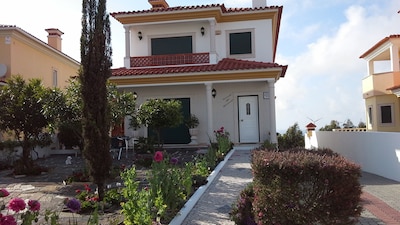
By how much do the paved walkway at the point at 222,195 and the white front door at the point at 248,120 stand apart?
601 cm

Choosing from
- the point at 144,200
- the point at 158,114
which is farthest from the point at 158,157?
the point at 158,114

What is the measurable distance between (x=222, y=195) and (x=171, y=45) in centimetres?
1296

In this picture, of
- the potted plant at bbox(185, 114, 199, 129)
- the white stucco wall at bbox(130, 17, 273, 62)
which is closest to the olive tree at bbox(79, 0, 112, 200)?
the potted plant at bbox(185, 114, 199, 129)

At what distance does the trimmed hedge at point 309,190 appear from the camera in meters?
4.12

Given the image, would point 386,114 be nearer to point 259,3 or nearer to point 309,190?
point 259,3

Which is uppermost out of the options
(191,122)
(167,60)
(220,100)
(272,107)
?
(167,60)

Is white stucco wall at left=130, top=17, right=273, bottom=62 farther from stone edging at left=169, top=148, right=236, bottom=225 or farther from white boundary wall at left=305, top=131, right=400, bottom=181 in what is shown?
stone edging at left=169, top=148, right=236, bottom=225

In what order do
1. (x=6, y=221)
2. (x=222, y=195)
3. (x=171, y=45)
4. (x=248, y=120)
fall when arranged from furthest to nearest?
(x=171, y=45), (x=248, y=120), (x=222, y=195), (x=6, y=221)

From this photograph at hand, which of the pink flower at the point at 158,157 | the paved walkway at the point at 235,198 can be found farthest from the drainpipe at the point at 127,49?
the pink flower at the point at 158,157

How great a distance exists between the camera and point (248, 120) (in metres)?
17.7

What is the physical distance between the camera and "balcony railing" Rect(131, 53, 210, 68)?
58.7ft

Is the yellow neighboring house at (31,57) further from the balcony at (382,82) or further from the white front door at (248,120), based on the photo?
the balcony at (382,82)

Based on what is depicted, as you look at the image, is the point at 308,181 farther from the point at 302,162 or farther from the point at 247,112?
the point at 247,112

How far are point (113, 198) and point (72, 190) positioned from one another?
78.2 inches
